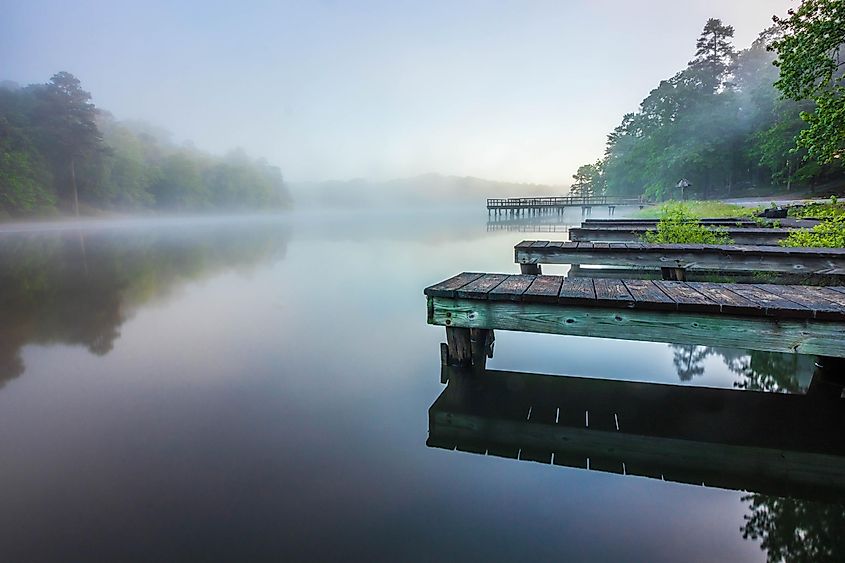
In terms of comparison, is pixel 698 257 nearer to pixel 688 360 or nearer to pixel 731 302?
pixel 688 360

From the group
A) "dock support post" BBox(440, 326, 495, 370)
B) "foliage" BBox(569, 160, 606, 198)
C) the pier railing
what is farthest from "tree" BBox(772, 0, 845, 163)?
"foliage" BBox(569, 160, 606, 198)

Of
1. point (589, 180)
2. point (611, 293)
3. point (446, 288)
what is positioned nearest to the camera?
point (611, 293)

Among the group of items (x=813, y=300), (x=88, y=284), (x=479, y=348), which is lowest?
(x=479, y=348)

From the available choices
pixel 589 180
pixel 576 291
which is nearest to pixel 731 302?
pixel 576 291

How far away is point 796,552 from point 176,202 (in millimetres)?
74606

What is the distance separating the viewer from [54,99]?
46031mm

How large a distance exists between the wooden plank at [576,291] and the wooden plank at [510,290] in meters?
0.30

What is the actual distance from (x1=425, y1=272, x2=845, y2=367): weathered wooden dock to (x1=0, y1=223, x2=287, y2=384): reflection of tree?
4.98m

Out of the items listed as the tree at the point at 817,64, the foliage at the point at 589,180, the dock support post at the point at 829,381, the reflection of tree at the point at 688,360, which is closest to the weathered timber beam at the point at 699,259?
the reflection of tree at the point at 688,360

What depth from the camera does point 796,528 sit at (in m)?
2.40

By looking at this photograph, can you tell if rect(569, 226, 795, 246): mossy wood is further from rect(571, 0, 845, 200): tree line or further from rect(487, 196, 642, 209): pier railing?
rect(487, 196, 642, 209): pier railing

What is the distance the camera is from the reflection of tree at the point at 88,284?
6637mm

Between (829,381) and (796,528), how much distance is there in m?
2.34

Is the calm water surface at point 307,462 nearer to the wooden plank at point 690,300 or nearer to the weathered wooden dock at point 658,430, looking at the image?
the weathered wooden dock at point 658,430
